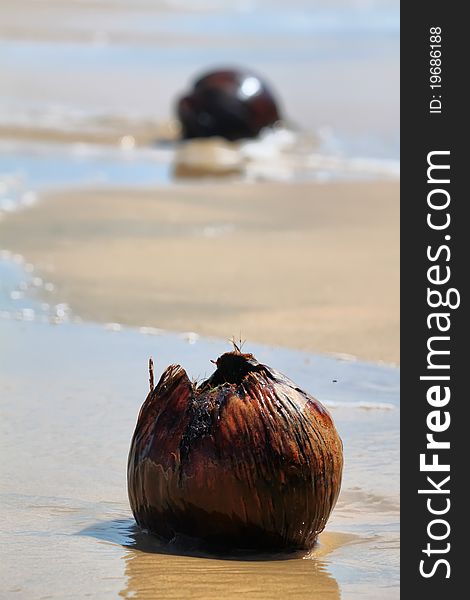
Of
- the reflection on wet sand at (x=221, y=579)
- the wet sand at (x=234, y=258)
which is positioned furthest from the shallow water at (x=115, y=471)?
the wet sand at (x=234, y=258)

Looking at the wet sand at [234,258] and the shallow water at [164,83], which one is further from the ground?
the shallow water at [164,83]

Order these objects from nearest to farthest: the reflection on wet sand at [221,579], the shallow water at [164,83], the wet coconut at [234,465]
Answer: the reflection on wet sand at [221,579], the wet coconut at [234,465], the shallow water at [164,83]

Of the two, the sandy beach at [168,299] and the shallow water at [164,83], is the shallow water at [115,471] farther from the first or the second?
the shallow water at [164,83]

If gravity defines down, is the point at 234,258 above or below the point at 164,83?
below

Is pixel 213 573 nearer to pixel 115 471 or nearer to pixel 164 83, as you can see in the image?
pixel 115 471

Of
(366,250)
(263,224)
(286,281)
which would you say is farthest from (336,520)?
(263,224)

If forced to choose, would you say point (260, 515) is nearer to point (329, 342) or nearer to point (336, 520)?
point (336, 520)

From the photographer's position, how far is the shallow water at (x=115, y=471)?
3.43 metres

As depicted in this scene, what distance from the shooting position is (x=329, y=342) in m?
6.23

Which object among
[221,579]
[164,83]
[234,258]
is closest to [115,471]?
[221,579]

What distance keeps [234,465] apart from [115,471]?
3.17 ft

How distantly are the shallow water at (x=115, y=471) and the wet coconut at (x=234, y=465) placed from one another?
79 millimetres

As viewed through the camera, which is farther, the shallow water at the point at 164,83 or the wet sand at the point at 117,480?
the shallow water at the point at 164,83

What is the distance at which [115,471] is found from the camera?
14.6 feet
